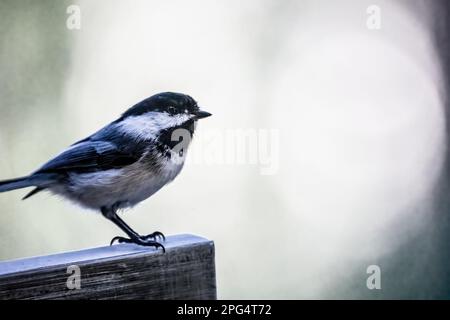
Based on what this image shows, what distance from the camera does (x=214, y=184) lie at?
2.74 metres

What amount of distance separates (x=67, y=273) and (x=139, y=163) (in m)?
0.83

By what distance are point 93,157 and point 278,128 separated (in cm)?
119

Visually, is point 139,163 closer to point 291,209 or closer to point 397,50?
point 291,209

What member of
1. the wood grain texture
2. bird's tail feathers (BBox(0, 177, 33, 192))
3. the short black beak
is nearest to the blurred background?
the short black beak

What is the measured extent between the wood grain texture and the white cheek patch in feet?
A: 2.42

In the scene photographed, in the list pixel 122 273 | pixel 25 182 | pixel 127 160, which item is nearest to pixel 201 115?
pixel 127 160

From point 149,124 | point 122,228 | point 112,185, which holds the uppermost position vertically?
point 149,124

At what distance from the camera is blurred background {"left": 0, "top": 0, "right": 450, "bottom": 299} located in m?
2.47

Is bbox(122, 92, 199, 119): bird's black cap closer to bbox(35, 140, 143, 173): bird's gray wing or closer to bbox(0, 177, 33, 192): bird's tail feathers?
bbox(35, 140, 143, 173): bird's gray wing

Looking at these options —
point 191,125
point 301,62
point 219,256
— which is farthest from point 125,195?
point 301,62

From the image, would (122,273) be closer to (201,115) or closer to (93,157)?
(93,157)

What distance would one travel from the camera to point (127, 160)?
6.10 feet

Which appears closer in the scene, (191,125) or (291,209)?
(191,125)

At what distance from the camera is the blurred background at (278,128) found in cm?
247
